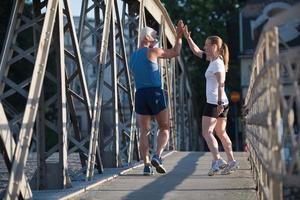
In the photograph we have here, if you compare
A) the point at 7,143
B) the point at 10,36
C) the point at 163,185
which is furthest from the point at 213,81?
the point at 7,143

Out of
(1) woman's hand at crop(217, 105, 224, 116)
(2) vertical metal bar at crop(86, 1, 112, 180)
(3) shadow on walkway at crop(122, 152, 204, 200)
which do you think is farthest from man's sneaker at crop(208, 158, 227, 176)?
(2) vertical metal bar at crop(86, 1, 112, 180)

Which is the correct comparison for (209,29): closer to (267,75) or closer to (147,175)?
(147,175)

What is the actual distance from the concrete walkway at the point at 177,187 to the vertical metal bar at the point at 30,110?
117 centimetres

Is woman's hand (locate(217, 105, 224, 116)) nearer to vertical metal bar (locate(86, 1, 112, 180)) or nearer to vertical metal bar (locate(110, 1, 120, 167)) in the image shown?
vertical metal bar (locate(86, 1, 112, 180))

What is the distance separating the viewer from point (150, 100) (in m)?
8.84

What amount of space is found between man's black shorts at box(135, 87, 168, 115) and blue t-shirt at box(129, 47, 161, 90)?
0.07 metres

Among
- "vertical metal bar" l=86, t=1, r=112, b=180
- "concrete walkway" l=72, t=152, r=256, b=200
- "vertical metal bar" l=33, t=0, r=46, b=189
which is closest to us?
"concrete walkway" l=72, t=152, r=256, b=200

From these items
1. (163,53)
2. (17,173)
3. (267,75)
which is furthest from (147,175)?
(267,75)

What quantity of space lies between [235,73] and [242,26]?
313 cm

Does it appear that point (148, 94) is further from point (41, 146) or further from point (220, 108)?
point (41, 146)

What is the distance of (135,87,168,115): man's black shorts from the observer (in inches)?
348

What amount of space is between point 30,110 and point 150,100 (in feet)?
10.4

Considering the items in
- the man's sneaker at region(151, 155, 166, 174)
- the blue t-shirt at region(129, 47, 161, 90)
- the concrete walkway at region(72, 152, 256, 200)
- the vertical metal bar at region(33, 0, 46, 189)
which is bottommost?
the concrete walkway at region(72, 152, 256, 200)

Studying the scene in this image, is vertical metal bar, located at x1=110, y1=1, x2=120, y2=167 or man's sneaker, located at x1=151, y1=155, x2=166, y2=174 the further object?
vertical metal bar, located at x1=110, y1=1, x2=120, y2=167
